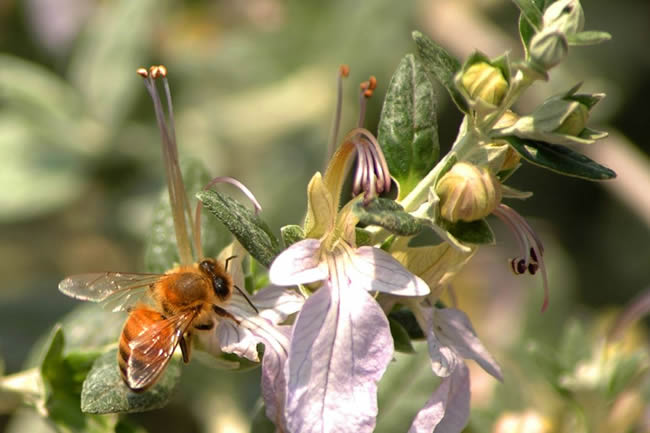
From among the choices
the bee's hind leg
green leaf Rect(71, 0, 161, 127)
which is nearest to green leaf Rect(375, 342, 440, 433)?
the bee's hind leg

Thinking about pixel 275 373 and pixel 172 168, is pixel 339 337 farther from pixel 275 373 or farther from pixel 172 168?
pixel 172 168

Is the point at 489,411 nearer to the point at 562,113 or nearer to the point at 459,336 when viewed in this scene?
the point at 459,336

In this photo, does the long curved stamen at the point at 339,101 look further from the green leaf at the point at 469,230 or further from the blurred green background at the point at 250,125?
the blurred green background at the point at 250,125

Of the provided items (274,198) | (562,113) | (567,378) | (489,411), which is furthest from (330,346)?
(274,198)

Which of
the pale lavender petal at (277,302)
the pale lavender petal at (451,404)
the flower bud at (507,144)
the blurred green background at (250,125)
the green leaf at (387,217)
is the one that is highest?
the flower bud at (507,144)

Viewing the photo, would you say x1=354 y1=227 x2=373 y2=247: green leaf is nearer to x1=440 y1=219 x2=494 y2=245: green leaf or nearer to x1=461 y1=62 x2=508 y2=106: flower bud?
x1=440 y1=219 x2=494 y2=245: green leaf

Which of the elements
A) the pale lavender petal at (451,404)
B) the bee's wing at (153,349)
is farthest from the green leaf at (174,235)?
the pale lavender petal at (451,404)
